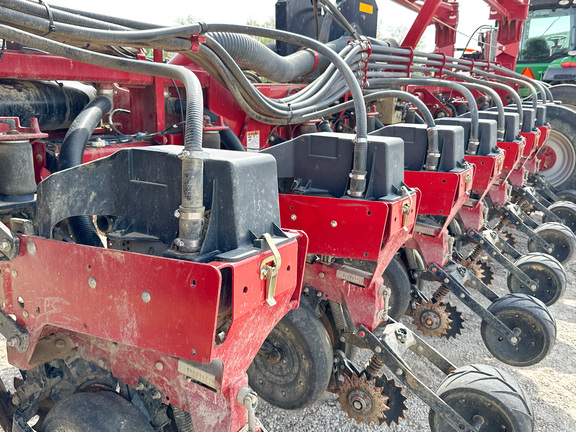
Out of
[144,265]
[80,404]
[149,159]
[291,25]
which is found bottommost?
[80,404]

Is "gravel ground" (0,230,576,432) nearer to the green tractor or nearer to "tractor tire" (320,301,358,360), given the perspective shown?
"tractor tire" (320,301,358,360)

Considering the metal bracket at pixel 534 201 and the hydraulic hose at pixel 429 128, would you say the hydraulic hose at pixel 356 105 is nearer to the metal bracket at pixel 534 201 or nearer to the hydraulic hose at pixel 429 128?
the hydraulic hose at pixel 429 128

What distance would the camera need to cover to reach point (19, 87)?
1.88 meters

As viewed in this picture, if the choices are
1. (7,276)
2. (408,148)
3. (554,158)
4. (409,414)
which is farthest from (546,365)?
(554,158)

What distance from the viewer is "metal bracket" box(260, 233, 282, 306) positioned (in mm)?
1386

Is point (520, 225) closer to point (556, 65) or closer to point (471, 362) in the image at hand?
point (471, 362)

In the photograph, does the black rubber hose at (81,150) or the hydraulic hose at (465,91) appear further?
the hydraulic hose at (465,91)

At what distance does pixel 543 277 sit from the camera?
12.3 ft

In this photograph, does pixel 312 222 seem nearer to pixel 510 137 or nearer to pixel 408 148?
pixel 408 148

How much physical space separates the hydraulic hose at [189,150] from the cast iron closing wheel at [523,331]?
2272 millimetres

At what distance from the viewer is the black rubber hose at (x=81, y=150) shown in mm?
1621

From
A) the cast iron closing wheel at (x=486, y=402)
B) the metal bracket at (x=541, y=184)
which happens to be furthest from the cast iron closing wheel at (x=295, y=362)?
the metal bracket at (x=541, y=184)

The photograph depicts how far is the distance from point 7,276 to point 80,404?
0.45m

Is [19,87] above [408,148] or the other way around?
above
